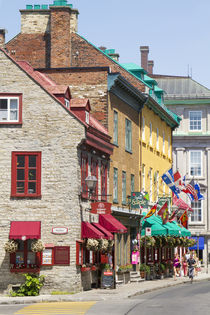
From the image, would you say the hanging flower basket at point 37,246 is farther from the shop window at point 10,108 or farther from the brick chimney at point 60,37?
the brick chimney at point 60,37

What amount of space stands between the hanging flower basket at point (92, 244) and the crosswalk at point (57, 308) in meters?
5.28

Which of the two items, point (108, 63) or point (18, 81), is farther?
point (108, 63)

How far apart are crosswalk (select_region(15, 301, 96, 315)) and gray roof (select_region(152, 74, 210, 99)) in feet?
175

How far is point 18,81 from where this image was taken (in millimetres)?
33188

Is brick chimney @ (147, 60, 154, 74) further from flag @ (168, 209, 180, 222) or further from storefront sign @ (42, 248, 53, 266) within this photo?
storefront sign @ (42, 248, 53, 266)

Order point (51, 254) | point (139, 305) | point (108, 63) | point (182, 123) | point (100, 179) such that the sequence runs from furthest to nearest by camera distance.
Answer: point (182, 123) < point (108, 63) < point (100, 179) < point (51, 254) < point (139, 305)

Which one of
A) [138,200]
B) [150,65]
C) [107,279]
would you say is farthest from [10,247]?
[150,65]

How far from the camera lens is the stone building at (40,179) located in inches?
1256

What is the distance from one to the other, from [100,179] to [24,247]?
23.6ft

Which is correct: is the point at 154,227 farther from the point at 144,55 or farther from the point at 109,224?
the point at 144,55

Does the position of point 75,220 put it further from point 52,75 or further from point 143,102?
point 143,102

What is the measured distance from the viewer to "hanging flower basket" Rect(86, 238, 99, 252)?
3322cm

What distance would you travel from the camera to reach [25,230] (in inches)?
1241

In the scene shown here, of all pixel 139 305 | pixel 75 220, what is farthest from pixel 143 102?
pixel 139 305
